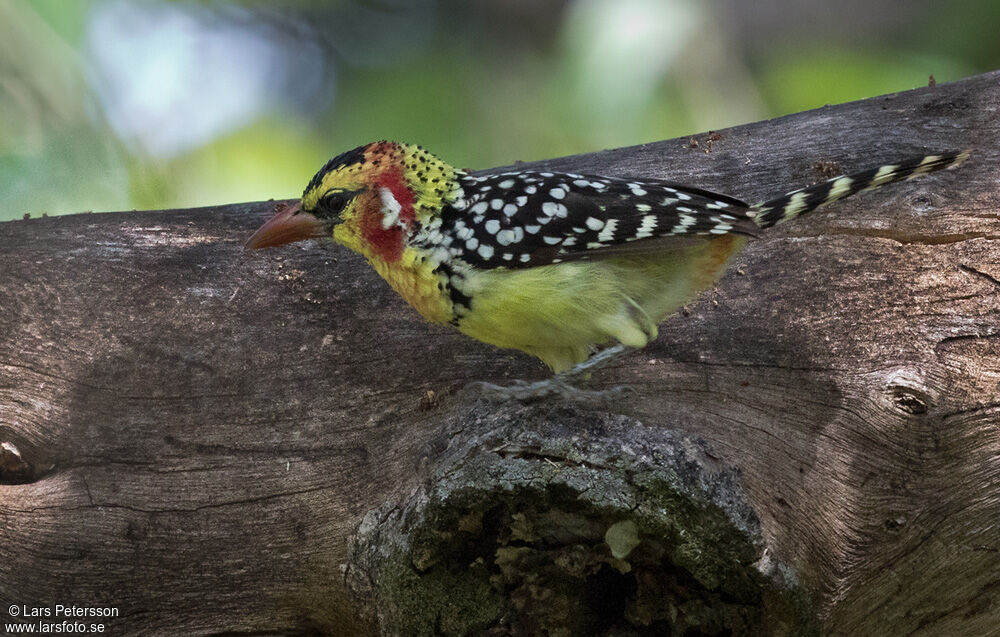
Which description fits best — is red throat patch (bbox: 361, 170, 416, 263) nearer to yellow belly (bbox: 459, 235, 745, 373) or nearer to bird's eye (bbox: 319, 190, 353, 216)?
bird's eye (bbox: 319, 190, 353, 216)

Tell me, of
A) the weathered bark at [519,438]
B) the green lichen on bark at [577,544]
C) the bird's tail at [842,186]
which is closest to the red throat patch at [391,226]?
the weathered bark at [519,438]

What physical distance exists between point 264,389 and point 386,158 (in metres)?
0.99

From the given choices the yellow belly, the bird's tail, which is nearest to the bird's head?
the yellow belly

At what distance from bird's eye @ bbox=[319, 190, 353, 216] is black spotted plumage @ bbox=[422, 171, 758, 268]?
36 cm

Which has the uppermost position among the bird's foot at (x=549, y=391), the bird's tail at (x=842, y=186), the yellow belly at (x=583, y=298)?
the bird's tail at (x=842, y=186)

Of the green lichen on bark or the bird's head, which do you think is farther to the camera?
the bird's head

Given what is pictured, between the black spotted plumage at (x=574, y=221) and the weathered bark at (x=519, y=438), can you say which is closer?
the weathered bark at (x=519, y=438)

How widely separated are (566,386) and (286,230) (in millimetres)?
1154

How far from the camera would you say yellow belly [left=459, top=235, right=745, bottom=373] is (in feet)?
8.95

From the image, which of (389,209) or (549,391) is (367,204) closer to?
(389,209)

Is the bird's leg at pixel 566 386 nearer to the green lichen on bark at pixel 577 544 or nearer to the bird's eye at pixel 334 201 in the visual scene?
the green lichen on bark at pixel 577 544

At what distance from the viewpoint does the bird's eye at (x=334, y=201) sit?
298cm

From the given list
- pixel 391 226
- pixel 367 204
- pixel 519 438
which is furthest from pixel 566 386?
pixel 367 204

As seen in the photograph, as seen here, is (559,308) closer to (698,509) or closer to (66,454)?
(698,509)
